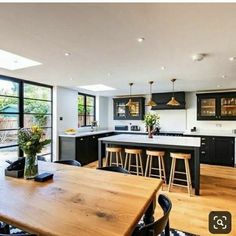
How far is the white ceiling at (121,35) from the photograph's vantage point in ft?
5.31

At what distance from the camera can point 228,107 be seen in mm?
5852

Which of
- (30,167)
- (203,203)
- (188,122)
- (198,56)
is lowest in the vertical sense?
(203,203)

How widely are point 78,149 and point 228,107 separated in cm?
477

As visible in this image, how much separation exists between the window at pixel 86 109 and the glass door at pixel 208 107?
3922 mm

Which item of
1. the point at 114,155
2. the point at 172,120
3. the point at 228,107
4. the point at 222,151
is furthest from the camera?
the point at 172,120

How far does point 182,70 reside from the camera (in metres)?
3.59

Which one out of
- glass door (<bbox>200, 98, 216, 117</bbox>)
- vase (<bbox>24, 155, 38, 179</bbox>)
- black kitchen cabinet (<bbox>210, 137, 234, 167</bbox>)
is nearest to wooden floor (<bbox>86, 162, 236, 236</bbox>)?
black kitchen cabinet (<bbox>210, 137, 234, 167</bbox>)

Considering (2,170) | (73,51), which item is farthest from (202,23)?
(2,170)

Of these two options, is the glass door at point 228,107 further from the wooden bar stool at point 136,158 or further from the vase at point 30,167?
the vase at point 30,167

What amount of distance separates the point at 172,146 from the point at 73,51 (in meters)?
2.46

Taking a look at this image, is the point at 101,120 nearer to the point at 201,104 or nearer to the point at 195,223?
the point at 201,104

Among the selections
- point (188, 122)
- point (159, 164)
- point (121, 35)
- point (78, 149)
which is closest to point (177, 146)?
point (159, 164)

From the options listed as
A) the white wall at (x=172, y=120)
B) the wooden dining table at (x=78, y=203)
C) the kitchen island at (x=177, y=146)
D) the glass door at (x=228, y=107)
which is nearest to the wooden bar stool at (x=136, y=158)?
the kitchen island at (x=177, y=146)

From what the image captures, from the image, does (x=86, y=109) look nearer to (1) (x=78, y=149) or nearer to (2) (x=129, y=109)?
(2) (x=129, y=109)
